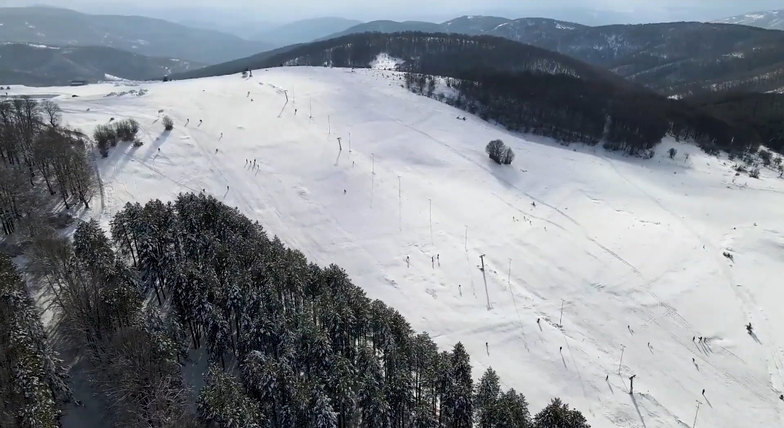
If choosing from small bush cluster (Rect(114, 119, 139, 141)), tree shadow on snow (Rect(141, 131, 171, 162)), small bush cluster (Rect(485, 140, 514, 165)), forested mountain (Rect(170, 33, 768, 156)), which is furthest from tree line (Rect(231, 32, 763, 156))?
small bush cluster (Rect(114, 119, 139, 141))

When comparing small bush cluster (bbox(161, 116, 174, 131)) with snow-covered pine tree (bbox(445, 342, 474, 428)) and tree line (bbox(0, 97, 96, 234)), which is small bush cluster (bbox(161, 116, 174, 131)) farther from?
snow-covered pine tree (bbox(445, 342, 474, 428))

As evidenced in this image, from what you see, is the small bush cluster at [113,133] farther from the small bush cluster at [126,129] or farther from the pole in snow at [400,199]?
the pole in snow at [400,199]

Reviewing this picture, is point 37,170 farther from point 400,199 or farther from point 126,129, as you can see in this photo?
point 400,199

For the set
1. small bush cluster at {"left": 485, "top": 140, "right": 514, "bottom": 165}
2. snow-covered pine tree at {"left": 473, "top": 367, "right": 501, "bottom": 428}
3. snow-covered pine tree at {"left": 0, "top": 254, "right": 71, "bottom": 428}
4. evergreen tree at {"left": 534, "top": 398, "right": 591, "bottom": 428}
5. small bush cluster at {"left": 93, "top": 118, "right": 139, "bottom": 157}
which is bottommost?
snow-covered pine tree at {"left": 473, "top": 367, "right": 501, "bottom": 428}

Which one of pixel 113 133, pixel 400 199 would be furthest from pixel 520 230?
pixel 113 133

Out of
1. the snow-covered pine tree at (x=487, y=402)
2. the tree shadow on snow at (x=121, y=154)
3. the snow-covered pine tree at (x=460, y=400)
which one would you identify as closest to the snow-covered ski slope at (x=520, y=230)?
the tree shadow on snow at (x=121, y=154)

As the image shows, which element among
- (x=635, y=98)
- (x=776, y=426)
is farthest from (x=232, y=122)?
(x=635, y=98)
